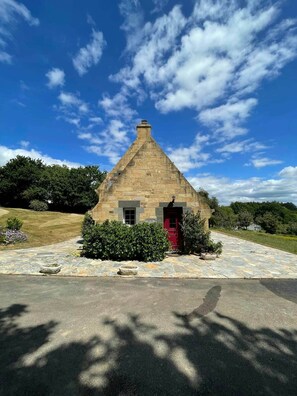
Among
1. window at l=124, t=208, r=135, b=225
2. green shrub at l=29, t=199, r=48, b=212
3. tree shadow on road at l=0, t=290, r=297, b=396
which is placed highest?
green shrub at l=29, t=199, r=48, b=212

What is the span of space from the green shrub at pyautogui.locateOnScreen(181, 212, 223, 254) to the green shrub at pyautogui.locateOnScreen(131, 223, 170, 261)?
165 centimetres

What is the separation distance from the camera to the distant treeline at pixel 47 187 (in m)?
45.9

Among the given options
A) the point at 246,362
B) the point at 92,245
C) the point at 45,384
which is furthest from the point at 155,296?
the point at 92,245

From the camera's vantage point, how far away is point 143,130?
14758 millimetres

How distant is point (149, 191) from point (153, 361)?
30.5ft

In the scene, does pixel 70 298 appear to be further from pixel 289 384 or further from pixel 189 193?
pixel 189 193

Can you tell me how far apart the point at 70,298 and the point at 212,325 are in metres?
3.71

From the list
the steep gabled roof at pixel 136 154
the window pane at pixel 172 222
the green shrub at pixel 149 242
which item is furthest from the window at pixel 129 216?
the window pane at pixel 172 222

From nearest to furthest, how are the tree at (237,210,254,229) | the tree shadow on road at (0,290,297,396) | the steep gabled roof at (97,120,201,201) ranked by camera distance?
the tree shadow on road at (0,290,297,396) < the steep gabled roof at (97,120,201,201) < the tree at (237,210,254,229)

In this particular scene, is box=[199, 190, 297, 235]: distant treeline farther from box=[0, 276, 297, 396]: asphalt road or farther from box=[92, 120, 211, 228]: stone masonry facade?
box=[0, 276, 297, 396]: asphalt road

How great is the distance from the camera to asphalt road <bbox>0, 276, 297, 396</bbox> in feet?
9.95

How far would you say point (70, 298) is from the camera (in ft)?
19.7

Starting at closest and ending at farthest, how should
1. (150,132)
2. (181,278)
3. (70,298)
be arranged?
(70,298), (181,278), (150,132)

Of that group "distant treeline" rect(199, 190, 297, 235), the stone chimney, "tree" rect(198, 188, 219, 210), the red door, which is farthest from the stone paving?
"tree" rect(198, 188, 219, 210)
